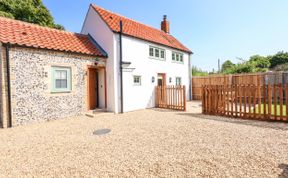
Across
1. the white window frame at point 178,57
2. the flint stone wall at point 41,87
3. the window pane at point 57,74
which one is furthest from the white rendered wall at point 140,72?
the window pane at point 57,74

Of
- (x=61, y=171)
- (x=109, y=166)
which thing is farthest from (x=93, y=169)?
(x=61, y=171)

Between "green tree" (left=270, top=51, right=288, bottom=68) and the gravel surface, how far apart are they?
36376mm

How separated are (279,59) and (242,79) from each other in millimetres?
26966

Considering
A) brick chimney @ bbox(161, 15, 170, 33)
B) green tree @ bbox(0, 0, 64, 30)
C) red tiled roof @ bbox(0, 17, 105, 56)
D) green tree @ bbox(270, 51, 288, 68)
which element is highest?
green tree @ bbox(0, 0, 64, 30)

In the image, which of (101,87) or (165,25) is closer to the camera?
(101,87)

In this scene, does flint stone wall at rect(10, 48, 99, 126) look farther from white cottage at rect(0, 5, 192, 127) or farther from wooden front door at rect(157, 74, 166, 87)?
wooden front door at rect(157, 74, 166, 87)

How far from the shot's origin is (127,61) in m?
11.7

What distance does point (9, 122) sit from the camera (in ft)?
25.1

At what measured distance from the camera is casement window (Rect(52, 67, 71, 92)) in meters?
9.12

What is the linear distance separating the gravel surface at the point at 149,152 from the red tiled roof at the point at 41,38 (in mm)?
4224

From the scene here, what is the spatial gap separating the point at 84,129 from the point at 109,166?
12.4ft

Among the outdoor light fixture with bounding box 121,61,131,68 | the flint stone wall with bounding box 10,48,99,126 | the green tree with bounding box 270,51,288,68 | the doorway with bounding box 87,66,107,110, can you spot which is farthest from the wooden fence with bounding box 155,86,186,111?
the green tree with bounding box 270,51,288,68

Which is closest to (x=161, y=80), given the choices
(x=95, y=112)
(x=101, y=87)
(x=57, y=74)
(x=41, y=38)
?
(x=101, y=87)

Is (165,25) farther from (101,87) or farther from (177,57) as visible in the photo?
(101,87)
